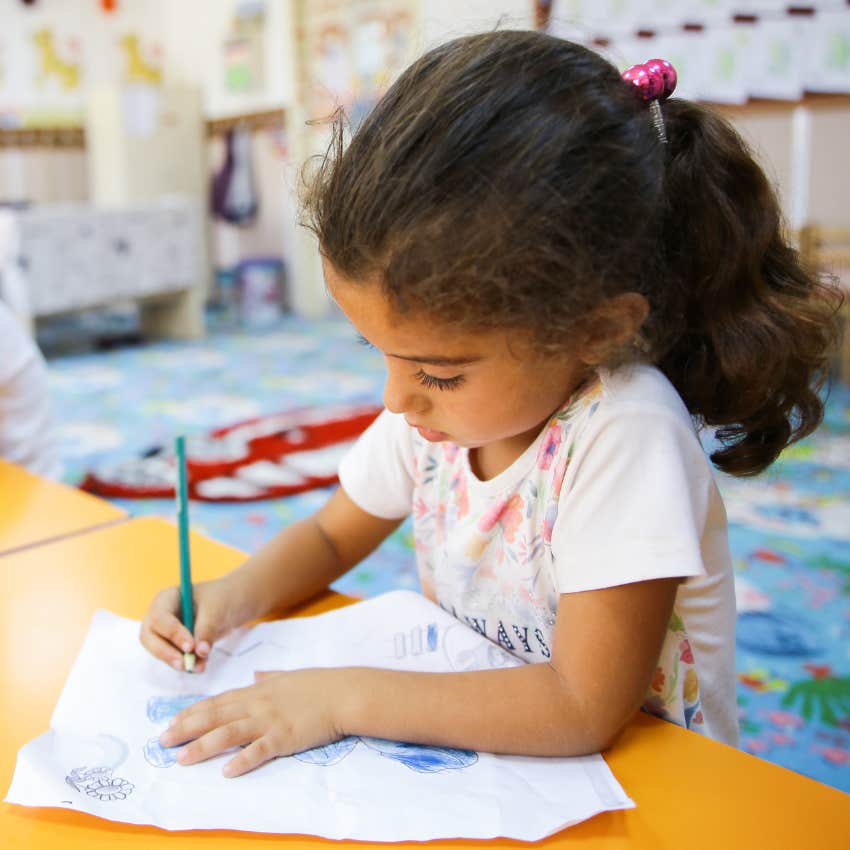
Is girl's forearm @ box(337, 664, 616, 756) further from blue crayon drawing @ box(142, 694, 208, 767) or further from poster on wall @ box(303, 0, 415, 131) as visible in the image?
poster on wall @ box(303, 0, 415, 131)

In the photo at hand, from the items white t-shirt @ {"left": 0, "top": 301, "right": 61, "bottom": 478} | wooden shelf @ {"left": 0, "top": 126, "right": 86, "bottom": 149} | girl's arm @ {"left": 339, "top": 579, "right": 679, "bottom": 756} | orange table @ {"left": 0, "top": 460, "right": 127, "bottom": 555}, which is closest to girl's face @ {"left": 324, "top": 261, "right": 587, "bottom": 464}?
girl's arm @ {"left": 339, "top": 579, "right": 679, "bottom": 756}

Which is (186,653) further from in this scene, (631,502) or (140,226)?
(140,226)

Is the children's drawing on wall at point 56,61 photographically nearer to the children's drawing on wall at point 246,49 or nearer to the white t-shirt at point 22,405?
the children's drawing on wall at point 246,49

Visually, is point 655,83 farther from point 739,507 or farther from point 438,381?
point 739,507

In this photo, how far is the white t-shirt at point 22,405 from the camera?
1362 millimetres

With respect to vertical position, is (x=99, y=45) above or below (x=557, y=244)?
above

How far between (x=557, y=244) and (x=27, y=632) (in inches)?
17.1

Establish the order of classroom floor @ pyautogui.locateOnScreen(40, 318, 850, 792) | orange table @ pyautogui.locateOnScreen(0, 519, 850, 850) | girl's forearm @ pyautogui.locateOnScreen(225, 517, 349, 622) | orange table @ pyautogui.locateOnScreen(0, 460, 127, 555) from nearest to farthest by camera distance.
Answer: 1. orange table @ pyautogui.locateOnScreen(0, 519, 850, 850)
2. girl's forearm @ pyautogui.locateOnScreen(225, 517, 349, 622)
3. orange table @ pyautogui.locateOnScreen(0, 460, 127, 555)
4. classroom floor @ pyautogui.locateOnScreen(40, 318, 850, 792)

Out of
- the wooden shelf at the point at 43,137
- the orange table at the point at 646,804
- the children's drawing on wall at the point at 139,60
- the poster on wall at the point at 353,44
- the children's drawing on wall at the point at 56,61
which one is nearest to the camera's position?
the orange table at the point at 646,804

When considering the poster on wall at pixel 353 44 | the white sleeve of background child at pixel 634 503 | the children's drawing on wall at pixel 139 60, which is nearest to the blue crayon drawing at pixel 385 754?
the white sleeve of background child at pixel 634 503

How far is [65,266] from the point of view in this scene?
349 cm

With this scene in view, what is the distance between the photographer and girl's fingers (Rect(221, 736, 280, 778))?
0.46 metres

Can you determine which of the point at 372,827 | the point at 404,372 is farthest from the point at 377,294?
the point at 372,827

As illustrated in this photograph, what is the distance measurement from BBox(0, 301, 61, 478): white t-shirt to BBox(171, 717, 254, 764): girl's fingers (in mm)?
1003
